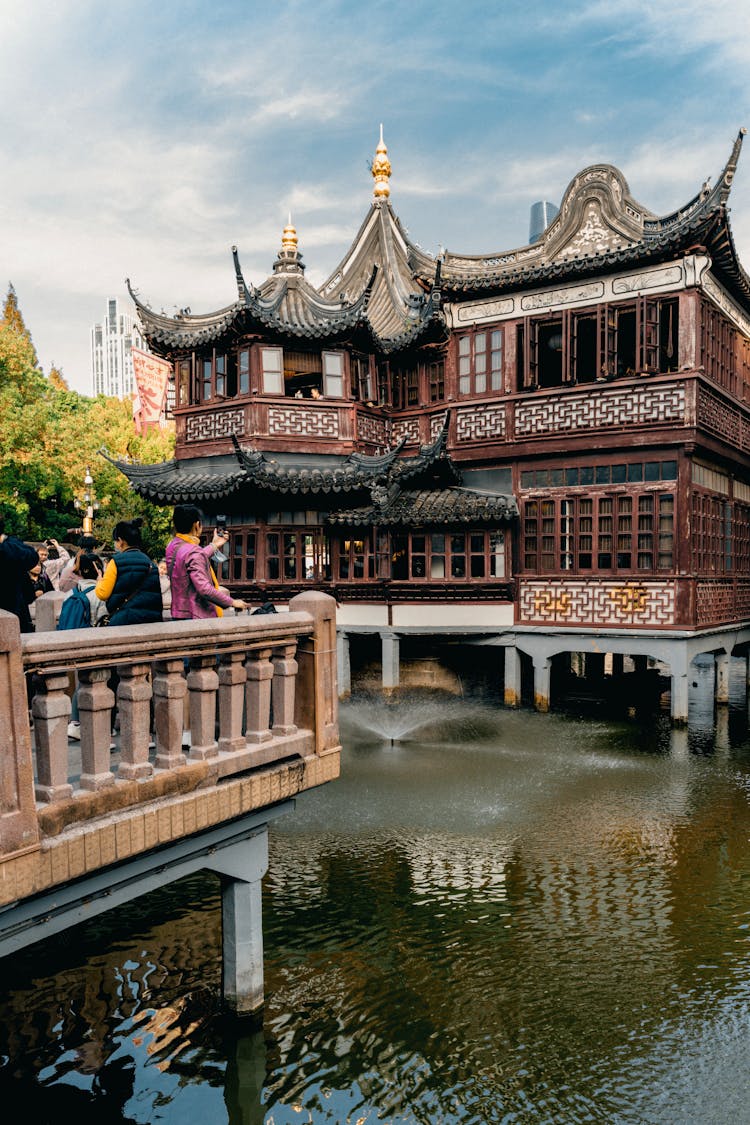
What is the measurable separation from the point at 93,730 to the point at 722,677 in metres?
19.5

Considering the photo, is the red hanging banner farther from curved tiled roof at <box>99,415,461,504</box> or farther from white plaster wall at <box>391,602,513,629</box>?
white plaster wall at <box>391,602,513,629</box>

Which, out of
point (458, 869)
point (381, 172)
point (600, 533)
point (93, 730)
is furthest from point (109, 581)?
point (381, 172)

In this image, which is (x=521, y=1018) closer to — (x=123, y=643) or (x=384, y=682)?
(x=123, y=643)

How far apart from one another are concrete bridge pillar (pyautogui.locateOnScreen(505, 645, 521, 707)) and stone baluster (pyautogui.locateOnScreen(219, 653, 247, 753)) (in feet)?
48.0

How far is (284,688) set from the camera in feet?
21.3

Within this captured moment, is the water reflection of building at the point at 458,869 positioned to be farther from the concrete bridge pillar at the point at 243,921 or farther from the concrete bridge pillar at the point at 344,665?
the concrete bridge pillar at the point at 344,665

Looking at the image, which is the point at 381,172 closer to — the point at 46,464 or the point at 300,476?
the point at 300,476

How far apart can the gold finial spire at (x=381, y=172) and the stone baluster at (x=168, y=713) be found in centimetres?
Answer: 2591

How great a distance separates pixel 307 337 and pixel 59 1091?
17033mm

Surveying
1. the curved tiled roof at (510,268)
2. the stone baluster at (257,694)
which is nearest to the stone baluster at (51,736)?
the stone baluster at (257,694)

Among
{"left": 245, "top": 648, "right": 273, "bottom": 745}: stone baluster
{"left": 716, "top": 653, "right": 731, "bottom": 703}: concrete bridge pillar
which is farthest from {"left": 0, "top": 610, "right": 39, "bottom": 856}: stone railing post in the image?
{"left": 716, "top": 653, "right": 731, "bottom": 703}: concrete bridge pillar

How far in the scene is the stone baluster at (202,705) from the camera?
5.72 meters

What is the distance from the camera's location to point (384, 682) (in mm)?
20625

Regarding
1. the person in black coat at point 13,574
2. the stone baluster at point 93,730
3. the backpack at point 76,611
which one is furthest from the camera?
the backpack at point 76,611
